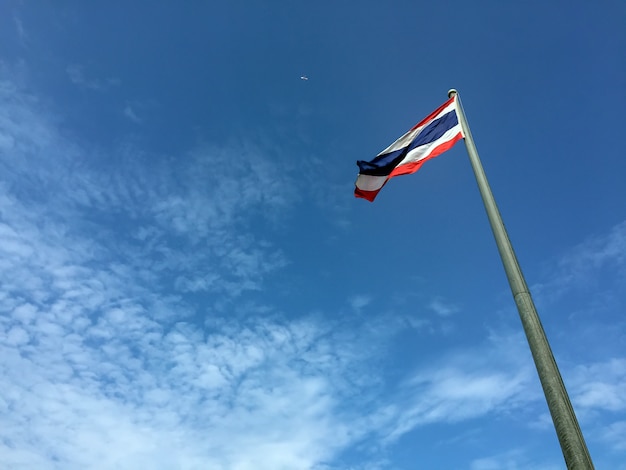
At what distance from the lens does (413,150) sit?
46.2 feet

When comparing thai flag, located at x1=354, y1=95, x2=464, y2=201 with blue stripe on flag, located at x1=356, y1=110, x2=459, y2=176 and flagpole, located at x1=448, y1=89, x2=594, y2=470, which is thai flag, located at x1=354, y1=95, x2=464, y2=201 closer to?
blue stripe on flag, located at x1=356, y1=110, x2=459, y2=176

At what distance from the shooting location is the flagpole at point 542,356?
6715 millimetres

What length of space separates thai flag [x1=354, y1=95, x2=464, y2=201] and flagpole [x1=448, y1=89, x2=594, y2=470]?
10.4ft

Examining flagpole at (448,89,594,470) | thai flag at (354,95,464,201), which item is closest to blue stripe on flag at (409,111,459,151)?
thai flag at (354,95,464,201)

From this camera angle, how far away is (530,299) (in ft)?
27.3

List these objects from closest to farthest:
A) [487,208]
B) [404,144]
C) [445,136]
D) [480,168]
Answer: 1. [487,208]
2. [480,168]
3. [445,136]
4. [404,144]

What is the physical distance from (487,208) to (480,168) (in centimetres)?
124

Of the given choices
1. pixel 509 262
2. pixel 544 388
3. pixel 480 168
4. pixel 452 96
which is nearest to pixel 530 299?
pixel 509 262

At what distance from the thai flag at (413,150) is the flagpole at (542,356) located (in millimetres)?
3159

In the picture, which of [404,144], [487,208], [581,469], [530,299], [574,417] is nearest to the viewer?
[581,469]

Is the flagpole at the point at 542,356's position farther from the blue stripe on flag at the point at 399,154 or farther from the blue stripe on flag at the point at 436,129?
the blue stripe on flag at the point at 399,154

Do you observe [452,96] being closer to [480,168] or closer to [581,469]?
[480,168]

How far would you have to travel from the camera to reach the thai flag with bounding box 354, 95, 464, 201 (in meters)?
12.9

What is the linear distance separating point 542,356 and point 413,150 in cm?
793
